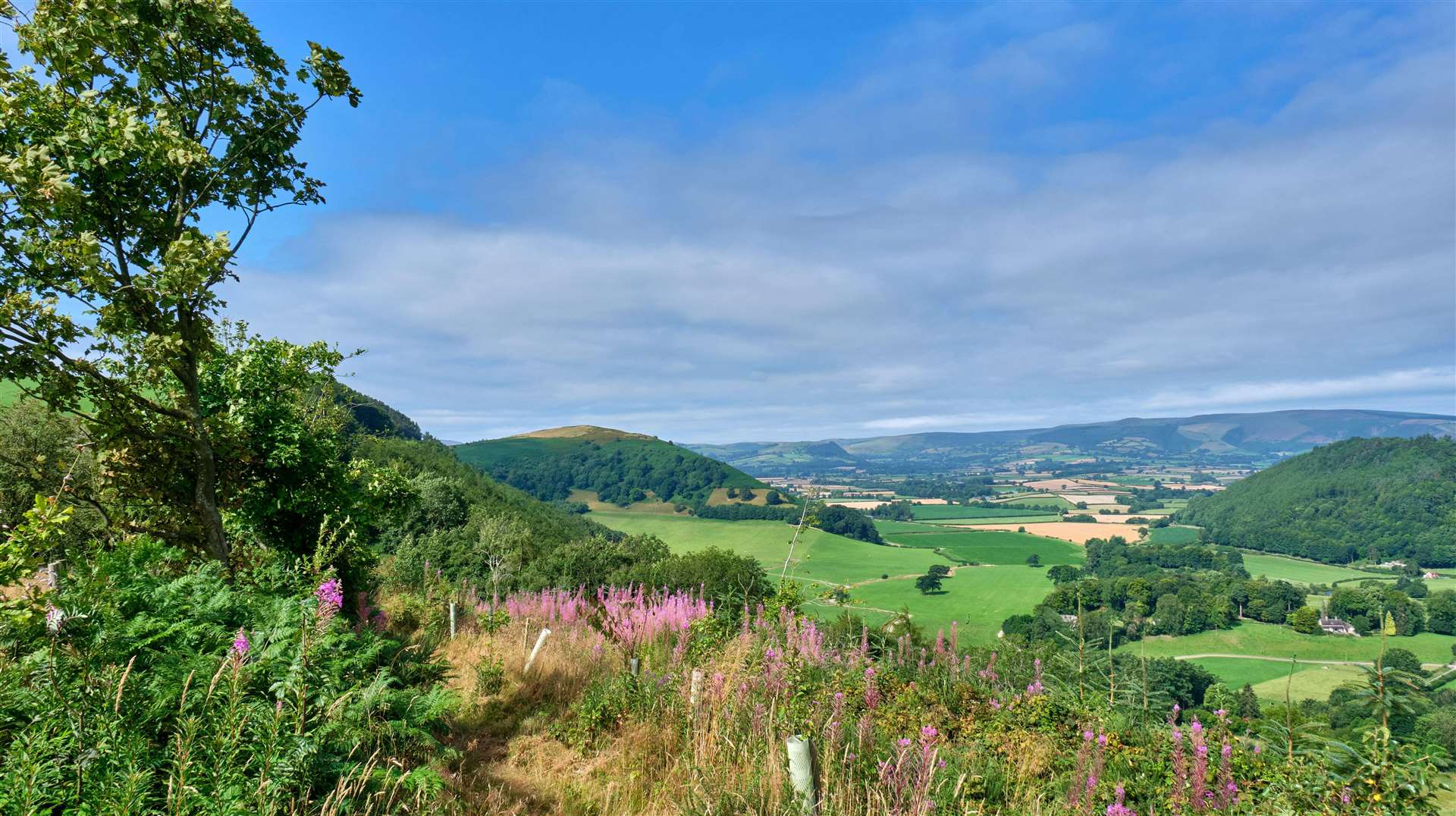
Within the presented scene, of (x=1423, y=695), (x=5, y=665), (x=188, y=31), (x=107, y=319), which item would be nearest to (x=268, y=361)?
(x=107, y=319)

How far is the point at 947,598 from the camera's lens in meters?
59.1

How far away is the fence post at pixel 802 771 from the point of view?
3.01 m

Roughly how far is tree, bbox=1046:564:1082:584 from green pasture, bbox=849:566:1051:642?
37.8 inches

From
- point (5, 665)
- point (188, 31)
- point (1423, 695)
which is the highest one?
point (188, 31)

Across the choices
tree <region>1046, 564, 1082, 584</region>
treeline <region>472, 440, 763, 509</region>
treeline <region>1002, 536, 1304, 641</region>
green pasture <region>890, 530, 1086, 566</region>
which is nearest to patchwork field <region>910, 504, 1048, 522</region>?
green pasture <region>890, 530, 1086, 566</region>

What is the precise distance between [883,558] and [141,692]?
8224cm

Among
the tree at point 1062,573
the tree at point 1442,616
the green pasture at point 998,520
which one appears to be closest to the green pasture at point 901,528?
the green pasture at point 998,520

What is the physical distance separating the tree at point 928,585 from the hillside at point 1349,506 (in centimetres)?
9486

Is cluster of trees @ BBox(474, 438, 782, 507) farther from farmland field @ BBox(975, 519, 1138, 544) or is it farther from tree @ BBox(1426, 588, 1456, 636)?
tree @ BBox(1426, 588, 1456, 636)

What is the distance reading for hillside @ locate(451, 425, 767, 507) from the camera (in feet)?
411

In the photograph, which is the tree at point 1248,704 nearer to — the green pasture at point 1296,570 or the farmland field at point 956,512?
the green pasture at point 1296,570

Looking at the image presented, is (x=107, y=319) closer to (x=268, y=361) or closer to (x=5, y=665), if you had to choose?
(x=268, y=361)

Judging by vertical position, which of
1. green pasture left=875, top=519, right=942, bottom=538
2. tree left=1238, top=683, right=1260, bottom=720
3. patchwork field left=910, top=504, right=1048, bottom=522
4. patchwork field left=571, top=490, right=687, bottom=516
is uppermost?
tree left=1238, top=683, right=1260, bottom=720

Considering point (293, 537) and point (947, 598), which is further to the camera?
point (947, 598)
